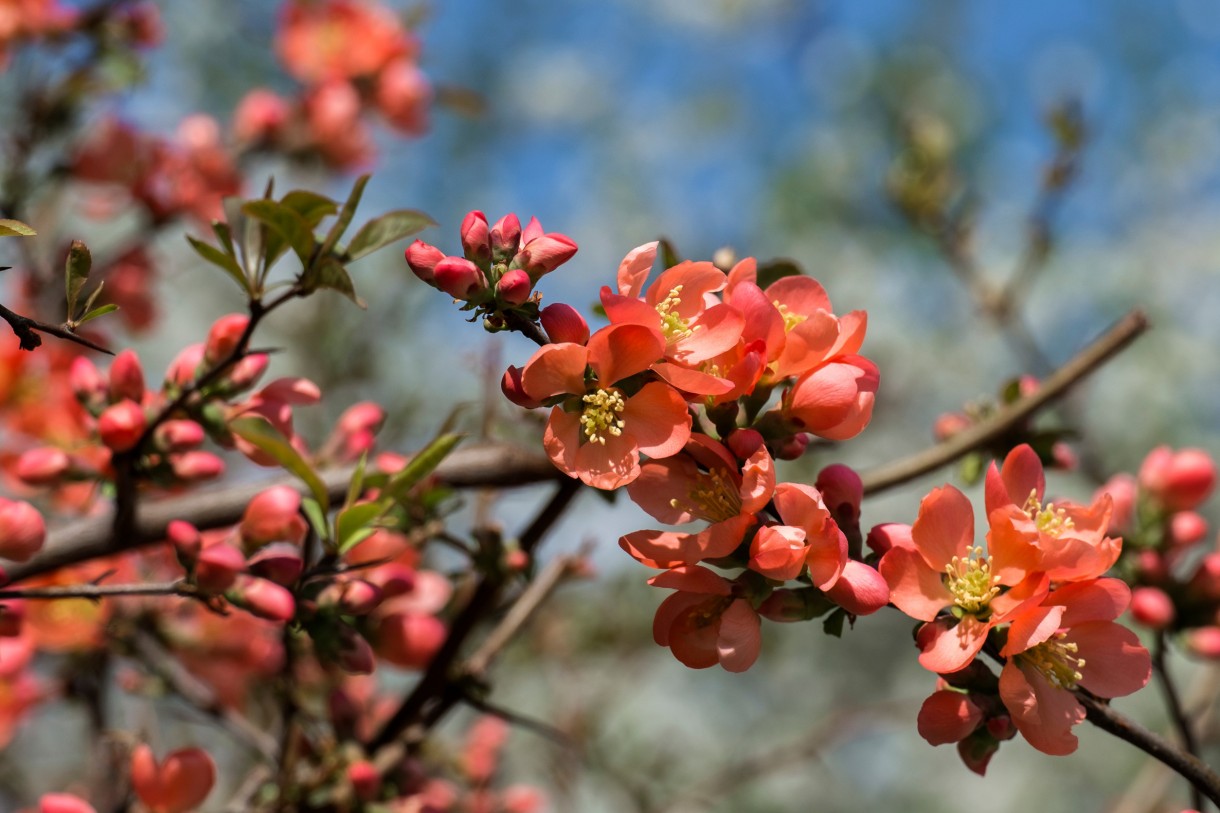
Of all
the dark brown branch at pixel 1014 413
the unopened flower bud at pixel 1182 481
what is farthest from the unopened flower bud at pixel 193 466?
the unopened flower bud at pixel 1182 481

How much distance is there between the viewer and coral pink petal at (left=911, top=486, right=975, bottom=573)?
24.5 inches

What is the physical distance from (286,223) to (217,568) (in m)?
0.23

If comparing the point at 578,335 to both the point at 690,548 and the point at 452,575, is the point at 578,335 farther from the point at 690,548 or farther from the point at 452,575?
the point at 452,575

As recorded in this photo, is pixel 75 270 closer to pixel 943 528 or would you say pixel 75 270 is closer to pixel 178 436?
pixel 178 436

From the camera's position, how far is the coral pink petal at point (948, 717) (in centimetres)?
58

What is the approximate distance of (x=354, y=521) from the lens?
0.70 m

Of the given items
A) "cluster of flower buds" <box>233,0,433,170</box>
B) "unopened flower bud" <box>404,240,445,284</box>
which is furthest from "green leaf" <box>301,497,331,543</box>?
"cluster of flower buds" <box>233,0,433,170</box>

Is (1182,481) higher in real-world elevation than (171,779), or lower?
higher

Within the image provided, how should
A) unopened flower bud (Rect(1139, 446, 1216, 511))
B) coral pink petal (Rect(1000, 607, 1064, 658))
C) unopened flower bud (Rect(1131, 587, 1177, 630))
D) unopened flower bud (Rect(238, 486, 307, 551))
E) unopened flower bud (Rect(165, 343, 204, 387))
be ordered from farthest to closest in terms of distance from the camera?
unopened flower bud (Rect(1139, 446, 1216, 511)), unopened flower bud (Rect(1131, 587, 1177, 630)), unopened flower bud (Rect(165, 343, 204, 387)), unopened flower bud (Rect(238, 486, 307, 551)), coral pink petal (Rect(1000, 607, 1064, 658))

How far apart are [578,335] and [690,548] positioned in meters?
0.13

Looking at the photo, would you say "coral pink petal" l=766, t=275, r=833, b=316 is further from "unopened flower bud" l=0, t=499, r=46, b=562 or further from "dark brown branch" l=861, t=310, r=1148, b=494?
"unopened flower bud" l=0, t=499, r=46, b=562

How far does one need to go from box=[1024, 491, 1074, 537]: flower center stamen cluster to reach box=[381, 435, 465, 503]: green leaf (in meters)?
0.37

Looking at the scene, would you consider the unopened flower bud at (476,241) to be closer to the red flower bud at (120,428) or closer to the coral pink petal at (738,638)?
the coral pink petal at (738,638)

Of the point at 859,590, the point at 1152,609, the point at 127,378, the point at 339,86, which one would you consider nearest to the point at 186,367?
the point at 127,378
